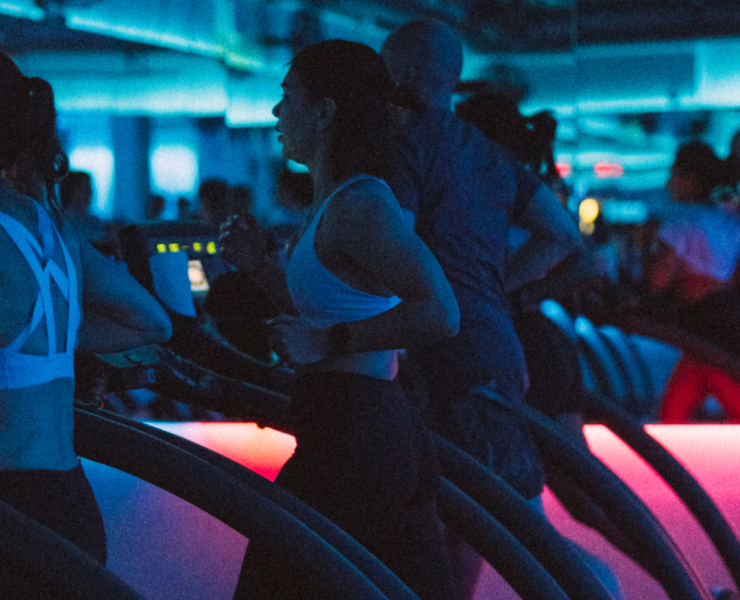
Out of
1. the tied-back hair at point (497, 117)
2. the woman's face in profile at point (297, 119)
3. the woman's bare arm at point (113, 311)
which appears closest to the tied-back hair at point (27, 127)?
the woman's bare arm at point (113, 311)

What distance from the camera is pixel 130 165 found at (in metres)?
5.90

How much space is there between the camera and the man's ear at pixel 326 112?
1.50 metres

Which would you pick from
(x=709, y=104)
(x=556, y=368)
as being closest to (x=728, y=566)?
(x=556, y=368)

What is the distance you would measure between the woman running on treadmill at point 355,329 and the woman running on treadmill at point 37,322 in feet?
0.98

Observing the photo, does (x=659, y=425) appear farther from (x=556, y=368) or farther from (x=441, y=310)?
(x=441, y=310)

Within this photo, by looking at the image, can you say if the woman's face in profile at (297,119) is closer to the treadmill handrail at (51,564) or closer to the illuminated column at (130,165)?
the treadmill handrail at (51,564)

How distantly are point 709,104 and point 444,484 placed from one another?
633 centimetres

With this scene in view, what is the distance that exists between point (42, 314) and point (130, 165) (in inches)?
187

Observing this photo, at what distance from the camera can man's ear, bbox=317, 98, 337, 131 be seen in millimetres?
1500

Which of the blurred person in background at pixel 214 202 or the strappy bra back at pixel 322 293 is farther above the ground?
the strappy bra back at pixel 322 293

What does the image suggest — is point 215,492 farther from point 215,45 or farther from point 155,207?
point 215,45

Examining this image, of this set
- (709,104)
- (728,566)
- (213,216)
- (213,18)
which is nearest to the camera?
(728,566)

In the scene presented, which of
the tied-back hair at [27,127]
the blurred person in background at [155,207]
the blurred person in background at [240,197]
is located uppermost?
the tied-back hair at [27,127]

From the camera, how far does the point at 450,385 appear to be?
194cm
